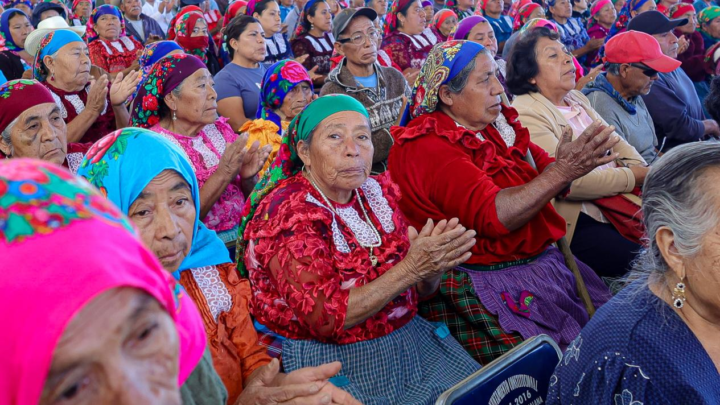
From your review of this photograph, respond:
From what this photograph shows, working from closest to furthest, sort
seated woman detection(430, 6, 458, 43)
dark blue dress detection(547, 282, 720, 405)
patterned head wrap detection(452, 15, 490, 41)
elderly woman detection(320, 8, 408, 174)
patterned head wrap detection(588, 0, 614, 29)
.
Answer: dark blue dress detection(547, 282, 720, 405) < elderly woman detection(320, 8, 408, 174) < patterned head wrap detection(452, 15, 490, 41) < seated woman detection(430, 6, 458, 43) < patterned head wrap detection(588, 0, 614, 29)

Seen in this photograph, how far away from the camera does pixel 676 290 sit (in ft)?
5.04

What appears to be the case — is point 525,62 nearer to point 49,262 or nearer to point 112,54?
point 49,262

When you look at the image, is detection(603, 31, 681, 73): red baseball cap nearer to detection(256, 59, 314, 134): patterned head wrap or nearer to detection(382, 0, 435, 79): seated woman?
detection(256, 59, 314, 134): patterned head wrap

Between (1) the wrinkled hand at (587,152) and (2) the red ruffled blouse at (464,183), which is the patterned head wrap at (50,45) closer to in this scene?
(2) the red ruffled blouse at (464,183)

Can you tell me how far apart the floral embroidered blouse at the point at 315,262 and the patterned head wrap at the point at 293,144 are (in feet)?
0.30

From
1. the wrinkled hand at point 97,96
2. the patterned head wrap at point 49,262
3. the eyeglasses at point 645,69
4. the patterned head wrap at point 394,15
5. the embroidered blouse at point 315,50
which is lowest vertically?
the embroidered blouse at point 315,50

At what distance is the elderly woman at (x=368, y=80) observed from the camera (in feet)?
13.6

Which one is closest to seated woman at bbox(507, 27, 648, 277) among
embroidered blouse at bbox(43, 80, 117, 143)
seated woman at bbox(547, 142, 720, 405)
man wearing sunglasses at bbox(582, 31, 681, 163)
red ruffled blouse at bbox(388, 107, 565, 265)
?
man wearing sunglasses at bbox(582, 31, 681, 163)

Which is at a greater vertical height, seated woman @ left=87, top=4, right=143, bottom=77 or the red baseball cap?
the red baseball cap

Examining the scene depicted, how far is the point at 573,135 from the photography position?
3.38m

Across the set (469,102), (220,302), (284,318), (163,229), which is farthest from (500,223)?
(163,229)

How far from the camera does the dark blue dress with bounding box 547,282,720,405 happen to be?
1415 millimetres

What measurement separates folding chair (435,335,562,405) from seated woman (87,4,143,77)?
5256 mm

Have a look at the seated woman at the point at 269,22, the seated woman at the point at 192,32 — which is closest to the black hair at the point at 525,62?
the seated woman at the point at 269,22
